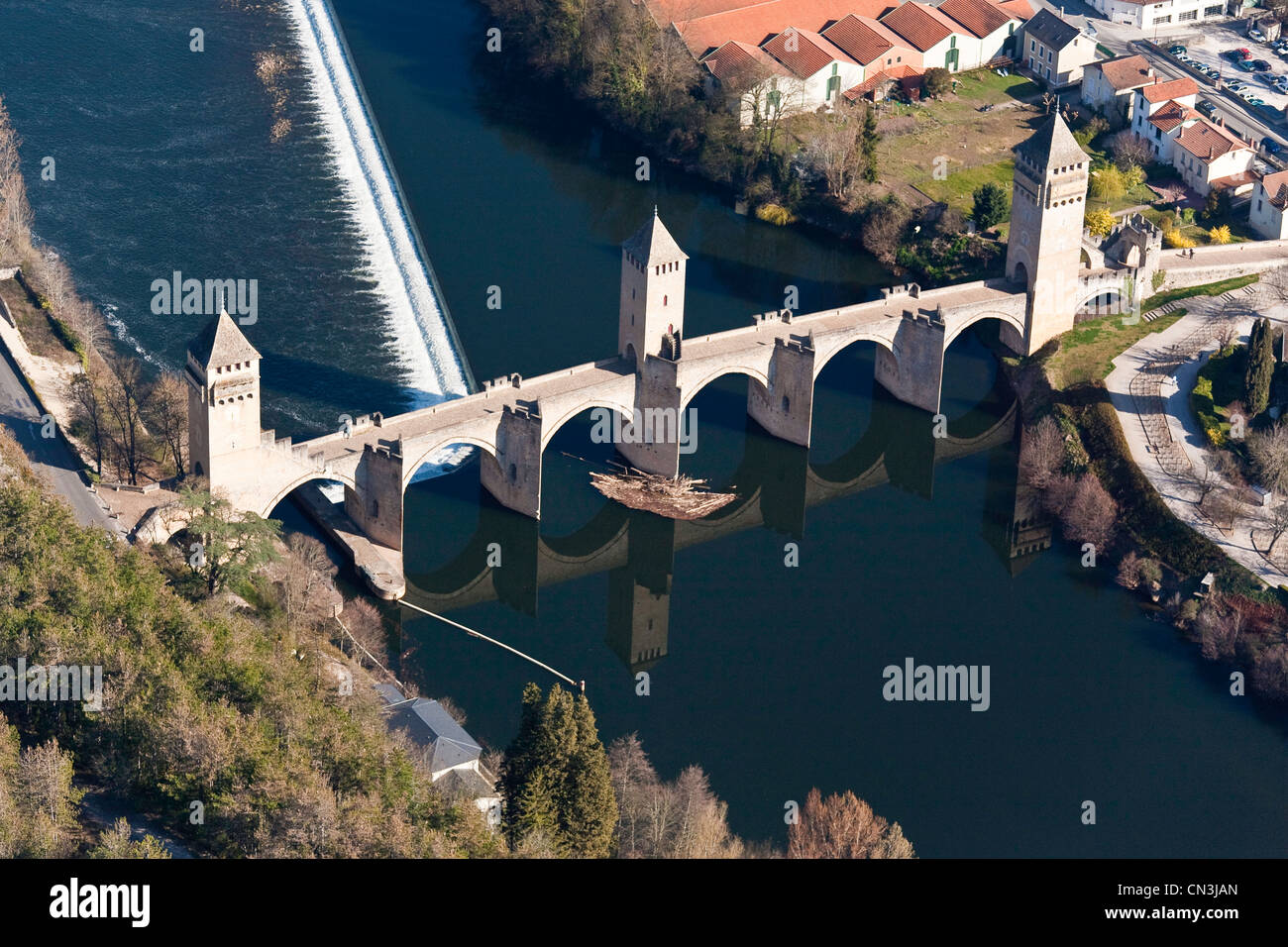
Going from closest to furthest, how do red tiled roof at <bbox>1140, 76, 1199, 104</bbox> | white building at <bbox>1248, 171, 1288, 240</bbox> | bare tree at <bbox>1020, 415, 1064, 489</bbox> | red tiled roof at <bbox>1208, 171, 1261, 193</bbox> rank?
1. bare tree at <bbox>1020, 415, 1064, 489</bbox>
2. white building at <bbox>1248, 171, 1288, 240</bbox>
3. red tiled roof at <bbox>1208, 171, 1261, 193</bbox>
4. red tiled roof at <bbox>1140, 76, 1199, 104</bbox>

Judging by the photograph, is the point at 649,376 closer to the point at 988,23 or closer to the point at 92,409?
the point at 92,409

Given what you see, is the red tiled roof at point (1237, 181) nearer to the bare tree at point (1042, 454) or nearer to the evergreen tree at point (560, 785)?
the bare tree at point (1042, 454)

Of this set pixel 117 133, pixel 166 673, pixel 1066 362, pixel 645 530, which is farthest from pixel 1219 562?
pixel 117 133

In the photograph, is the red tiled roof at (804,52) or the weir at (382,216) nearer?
the weir at (382,216)

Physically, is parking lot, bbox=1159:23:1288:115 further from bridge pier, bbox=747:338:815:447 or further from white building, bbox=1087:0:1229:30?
bridge pier, bbox=747:338:815:447

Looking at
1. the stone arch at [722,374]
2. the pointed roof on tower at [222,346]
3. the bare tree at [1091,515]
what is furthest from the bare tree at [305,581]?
the bare tree at [1091,515]

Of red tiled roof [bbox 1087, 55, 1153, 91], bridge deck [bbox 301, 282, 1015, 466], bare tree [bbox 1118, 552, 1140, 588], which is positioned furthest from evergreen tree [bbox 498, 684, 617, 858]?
red tiled roof [bbox 1087, 55, 1153, 91]
